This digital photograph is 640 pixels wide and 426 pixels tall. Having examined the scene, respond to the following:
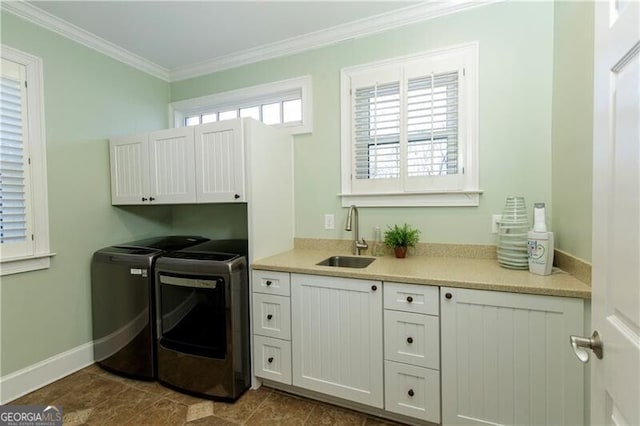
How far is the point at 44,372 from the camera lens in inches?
79.7

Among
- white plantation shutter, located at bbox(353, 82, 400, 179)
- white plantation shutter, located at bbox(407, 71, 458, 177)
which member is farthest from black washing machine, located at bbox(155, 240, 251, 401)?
white plantation shutter, located at bbox(407, 71, 458, 177)

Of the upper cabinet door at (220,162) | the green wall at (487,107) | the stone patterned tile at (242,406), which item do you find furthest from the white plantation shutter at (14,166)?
the green wall at (487,107)

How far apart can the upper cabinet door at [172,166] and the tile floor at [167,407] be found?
4.49ft

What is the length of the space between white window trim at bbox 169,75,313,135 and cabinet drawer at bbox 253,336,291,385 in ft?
5.44

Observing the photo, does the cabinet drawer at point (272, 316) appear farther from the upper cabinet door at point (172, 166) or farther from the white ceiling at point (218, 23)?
the white ceiling at point (218, 23)

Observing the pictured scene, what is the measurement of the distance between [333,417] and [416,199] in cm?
152

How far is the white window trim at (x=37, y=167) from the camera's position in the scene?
1968 millimetres

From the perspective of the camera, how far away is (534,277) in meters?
1.45

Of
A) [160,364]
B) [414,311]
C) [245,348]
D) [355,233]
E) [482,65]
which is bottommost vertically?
[160,364]

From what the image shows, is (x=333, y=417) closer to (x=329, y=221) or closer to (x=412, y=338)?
(x=412, y=338)

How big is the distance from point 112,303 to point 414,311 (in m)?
2.19

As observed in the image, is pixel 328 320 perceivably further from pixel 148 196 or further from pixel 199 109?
pixel 199 109

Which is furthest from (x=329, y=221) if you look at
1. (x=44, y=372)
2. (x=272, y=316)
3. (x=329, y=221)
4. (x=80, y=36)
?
(x=80, y=36)

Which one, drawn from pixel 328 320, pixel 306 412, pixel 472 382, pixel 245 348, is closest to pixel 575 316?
pixel 472 382
